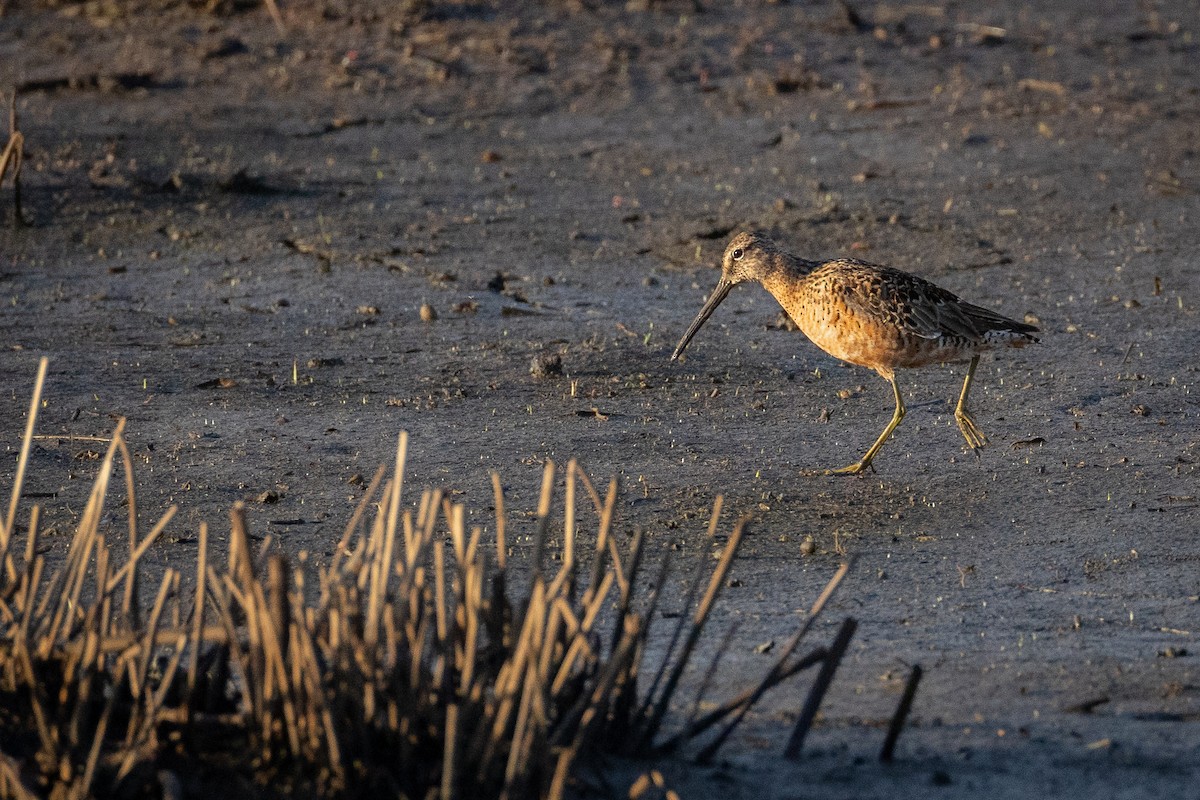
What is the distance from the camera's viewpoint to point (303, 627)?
11.6ft

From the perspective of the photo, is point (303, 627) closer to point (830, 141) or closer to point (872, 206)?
point (872, 206)

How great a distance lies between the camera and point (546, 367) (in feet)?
25.0

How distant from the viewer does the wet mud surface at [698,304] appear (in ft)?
16.7

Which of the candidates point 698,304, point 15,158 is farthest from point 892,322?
point 15,158

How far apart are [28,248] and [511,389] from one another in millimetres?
3521

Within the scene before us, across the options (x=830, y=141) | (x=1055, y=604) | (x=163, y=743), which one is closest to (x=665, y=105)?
(x=830, y=141)

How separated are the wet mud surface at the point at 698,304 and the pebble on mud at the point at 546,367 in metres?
0.02

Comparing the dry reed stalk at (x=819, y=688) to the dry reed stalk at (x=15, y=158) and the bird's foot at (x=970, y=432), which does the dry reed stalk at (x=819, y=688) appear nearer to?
the bird's foot at (x=970, y=432)

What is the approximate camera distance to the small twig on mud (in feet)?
13.1

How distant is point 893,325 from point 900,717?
112 inches

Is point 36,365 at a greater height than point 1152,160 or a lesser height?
lesser

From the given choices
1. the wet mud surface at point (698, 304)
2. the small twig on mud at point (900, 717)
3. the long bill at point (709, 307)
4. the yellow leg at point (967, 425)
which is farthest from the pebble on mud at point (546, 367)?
the small twig on mud at point (900, 717)

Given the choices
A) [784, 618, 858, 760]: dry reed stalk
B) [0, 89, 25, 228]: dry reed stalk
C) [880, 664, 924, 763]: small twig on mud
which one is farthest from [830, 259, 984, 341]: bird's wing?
[0, 89, 25, 228]: dry reed stalk

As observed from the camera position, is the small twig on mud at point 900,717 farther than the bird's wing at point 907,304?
No
